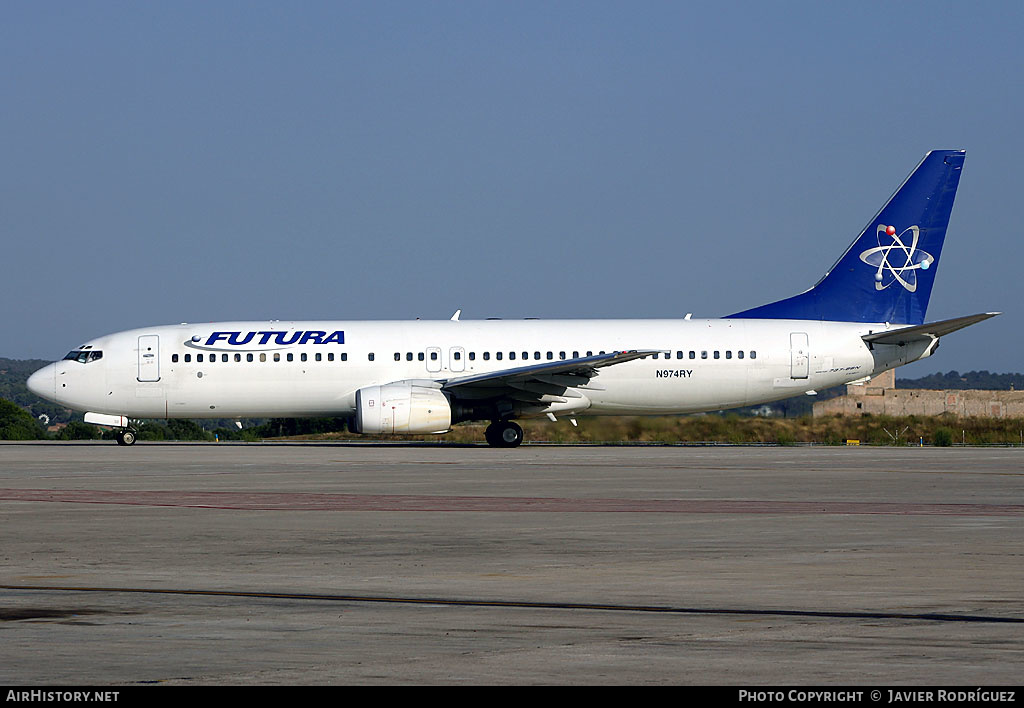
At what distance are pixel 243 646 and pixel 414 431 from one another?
2990 centimetres

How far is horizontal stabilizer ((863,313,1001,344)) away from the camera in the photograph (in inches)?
1507

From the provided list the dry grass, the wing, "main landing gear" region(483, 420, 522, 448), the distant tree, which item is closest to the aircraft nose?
the wing

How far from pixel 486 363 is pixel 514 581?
29.0 metres

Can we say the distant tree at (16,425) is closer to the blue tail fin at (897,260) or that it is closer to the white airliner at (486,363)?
the white airliner at (486,363)

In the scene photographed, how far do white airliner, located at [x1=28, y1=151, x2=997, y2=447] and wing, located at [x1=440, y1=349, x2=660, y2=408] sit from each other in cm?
9

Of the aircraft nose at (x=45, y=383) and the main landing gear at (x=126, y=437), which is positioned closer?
the aircraft nose at (x=45, y=383)

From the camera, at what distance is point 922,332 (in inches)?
1565

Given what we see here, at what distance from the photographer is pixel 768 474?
26.6m

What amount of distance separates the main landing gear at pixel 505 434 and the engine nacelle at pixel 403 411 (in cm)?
188

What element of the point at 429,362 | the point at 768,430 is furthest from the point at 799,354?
the point at 429,362

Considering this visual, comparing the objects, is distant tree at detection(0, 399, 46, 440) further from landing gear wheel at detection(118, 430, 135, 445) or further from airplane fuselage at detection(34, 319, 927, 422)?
airplane fuselage at detection(34, 319, 927, 422)

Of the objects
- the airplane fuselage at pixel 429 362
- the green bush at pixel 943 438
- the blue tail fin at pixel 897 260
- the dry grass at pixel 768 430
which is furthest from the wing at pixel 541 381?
the green bush at pixel 943 438

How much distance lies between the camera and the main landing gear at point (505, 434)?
4000 cm
